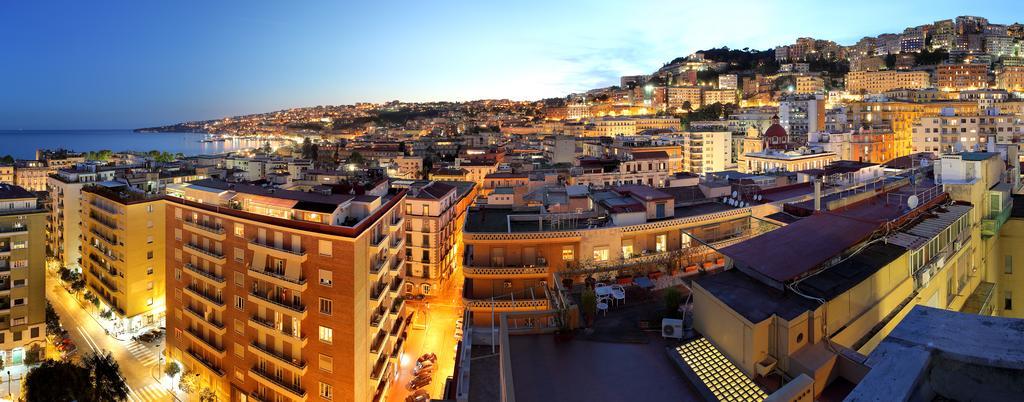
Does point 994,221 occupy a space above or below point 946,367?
below

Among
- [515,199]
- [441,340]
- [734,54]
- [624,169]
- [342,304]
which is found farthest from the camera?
[734,54]

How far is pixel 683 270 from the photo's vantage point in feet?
47.0

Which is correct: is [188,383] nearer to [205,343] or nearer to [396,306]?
[205,343]

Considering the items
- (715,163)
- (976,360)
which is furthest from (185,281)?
(715,163)

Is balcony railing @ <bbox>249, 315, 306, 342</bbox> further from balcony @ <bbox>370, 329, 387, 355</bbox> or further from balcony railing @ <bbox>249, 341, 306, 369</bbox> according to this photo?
balcony @ <bbox>370, 329, 387, 355</bbox>

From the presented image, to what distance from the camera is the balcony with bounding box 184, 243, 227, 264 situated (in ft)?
50.7

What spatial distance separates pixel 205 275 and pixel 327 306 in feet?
15.6

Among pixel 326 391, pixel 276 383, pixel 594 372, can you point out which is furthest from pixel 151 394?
pixel 594 372

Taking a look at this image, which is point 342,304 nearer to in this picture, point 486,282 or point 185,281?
point 486,282

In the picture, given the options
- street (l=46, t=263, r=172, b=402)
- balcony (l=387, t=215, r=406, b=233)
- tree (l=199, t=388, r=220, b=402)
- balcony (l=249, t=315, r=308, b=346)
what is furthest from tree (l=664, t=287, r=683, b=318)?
street (l=46, t=263, r=172, b=402)

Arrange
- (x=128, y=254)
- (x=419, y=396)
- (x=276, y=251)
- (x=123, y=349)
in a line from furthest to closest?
1. (x=128, y=254)
2. (x=123, y=349)
3. (x=419, y=396)
4. (x=276, y=251)

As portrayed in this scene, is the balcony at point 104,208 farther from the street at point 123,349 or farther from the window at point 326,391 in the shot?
the window at point 326,391

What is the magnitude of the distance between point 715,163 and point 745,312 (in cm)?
4366

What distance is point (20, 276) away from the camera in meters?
19.7
